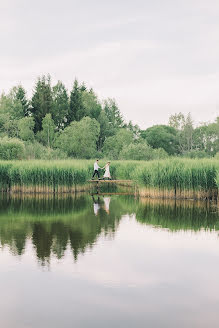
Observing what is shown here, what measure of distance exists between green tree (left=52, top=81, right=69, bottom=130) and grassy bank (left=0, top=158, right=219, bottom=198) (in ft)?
137

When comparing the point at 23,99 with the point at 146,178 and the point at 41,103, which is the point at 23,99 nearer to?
the point at 41,103

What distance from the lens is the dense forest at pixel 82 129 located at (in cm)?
5809

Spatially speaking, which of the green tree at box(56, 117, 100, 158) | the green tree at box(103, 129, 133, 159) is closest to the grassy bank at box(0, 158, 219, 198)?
the green tree at box(56, 117, 100, 158)

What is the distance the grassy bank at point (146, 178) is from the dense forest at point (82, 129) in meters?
18.0

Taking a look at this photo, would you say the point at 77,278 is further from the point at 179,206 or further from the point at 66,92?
the point at 66,92

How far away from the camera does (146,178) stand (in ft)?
70.3

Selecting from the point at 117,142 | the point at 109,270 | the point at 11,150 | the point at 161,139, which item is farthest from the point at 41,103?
the point at 109,270

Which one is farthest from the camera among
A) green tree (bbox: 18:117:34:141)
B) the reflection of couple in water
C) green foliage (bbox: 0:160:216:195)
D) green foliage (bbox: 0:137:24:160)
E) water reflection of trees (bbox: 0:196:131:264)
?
green tree (bbox: 18:117:34:141)

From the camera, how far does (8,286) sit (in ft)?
25.5

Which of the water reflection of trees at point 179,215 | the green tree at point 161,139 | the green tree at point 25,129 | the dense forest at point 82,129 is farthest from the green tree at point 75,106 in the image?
the water reflection of trees at point 179,215

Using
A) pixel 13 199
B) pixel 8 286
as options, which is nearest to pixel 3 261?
pixel 8 286

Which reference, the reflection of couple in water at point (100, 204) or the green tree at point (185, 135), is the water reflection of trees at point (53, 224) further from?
the green tree at point (185, 135)

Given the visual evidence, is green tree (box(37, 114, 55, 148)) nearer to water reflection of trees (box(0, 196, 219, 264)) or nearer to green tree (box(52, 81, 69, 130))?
green tree (box(52, 81, 69, 130))

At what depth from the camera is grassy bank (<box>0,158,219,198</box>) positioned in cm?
1994
